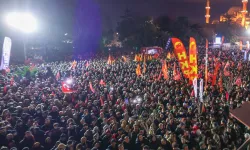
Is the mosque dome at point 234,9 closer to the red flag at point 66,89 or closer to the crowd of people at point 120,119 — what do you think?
the crowd of people at point 120,119

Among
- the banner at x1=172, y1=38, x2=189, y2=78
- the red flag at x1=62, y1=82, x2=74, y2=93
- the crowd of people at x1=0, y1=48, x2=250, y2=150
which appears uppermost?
the banner at x1=172, y1=38, x2=189, y2=78

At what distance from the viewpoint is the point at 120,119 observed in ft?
32.8

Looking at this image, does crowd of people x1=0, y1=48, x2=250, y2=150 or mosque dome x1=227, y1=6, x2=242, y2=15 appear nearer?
crowd of people x1=0, y1=48, x2=250, y2=150

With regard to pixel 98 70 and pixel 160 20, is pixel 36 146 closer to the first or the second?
pixel 98 70

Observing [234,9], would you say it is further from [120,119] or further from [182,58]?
[120,119]

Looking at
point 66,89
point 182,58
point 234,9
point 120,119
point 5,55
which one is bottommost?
point 120,119

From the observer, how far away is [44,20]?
136 ft

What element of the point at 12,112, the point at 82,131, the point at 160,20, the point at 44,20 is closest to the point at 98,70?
the point at 12,112

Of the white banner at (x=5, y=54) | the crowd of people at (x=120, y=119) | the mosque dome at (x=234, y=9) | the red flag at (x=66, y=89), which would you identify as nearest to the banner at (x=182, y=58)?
the crowd of people at (x=120, y=119)

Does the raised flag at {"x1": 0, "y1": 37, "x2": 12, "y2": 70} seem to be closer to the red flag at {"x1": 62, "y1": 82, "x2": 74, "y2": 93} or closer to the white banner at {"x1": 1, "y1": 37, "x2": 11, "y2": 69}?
the white banner at {"x1": 1, "y1": 37, "x2": 11, "y2": 69}

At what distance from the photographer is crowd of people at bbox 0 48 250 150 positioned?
7.52 metres

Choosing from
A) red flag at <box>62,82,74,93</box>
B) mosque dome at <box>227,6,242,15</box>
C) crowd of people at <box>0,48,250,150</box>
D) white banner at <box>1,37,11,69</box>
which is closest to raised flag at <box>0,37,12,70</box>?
white banner at <box>1,37,11,69</box>

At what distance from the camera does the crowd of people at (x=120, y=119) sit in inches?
296

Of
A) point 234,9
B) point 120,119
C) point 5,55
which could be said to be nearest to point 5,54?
point 5,55
